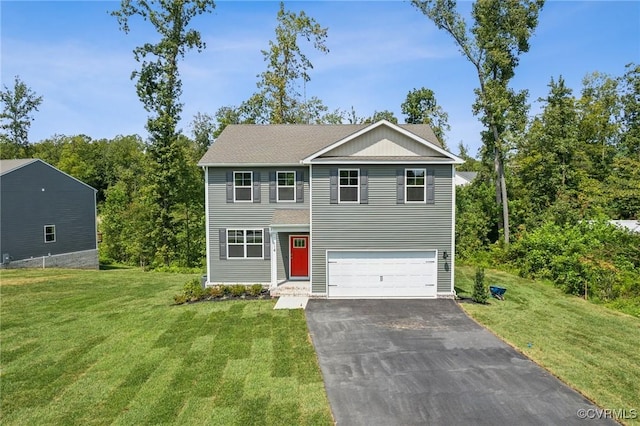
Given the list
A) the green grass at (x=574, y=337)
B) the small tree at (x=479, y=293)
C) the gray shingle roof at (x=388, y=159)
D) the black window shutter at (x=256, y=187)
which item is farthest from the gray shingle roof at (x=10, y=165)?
the small tree at (x=479, y=293)

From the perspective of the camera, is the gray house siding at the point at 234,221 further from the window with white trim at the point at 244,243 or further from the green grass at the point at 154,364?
the green grass at the point at 154,364

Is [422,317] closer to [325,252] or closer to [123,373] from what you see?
[325,252]

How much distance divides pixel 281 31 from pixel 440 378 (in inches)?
1167

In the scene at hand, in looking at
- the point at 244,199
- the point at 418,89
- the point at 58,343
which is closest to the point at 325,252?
the point at 244,199

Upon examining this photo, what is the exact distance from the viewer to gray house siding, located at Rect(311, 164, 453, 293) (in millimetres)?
15781

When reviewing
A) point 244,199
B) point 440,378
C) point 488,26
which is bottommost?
point 440,378

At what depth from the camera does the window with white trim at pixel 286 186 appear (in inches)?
680

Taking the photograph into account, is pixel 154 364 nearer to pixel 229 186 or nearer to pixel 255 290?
pixel 255 290

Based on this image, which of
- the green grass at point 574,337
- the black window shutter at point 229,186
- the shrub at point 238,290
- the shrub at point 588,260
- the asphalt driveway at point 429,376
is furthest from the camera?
the black window shutter at point 229,186

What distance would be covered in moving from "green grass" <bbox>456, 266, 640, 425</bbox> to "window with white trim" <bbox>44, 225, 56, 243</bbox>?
25.9m

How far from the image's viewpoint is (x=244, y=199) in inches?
679

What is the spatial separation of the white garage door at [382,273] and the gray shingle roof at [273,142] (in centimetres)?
487

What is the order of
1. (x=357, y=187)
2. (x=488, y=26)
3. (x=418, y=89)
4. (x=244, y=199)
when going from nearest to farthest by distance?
(x=357, y=187) → (x=244, y=199) → (x=488, y=26) → (x=418, y=89)

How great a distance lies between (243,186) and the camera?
17.2 meters
